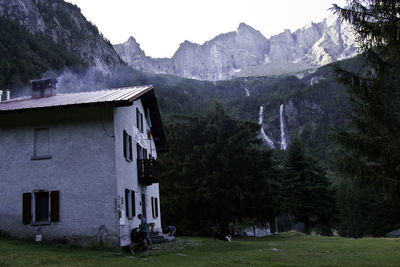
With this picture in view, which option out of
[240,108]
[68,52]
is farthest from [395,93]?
[240,108]

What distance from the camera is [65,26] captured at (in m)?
142

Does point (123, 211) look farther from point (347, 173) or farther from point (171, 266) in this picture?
point (347, 173)

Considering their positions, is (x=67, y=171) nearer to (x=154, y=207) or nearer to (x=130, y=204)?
(x=130, y=204)

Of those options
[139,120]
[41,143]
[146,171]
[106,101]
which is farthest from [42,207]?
[139,120]

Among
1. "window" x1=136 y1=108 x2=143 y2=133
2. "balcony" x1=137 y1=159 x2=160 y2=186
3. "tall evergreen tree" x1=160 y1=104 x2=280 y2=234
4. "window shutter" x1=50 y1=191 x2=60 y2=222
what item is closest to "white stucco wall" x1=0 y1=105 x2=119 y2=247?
"window shutter" x1=50 y1=191 x2=60 y2=222

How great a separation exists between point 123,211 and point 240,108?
167219 millimetres

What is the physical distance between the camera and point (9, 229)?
1789 cm

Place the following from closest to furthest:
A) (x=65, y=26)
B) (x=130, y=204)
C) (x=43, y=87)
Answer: (x=130, y=204)
(x=43, y=87)
(x=65, y=26)

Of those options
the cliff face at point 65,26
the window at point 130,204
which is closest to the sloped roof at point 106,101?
the window at point 130,204

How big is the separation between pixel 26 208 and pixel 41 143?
3045mm

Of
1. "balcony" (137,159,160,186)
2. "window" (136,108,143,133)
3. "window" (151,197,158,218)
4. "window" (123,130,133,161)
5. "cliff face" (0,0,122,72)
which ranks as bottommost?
"window" (151,197,158,218)

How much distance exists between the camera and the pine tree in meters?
12.6

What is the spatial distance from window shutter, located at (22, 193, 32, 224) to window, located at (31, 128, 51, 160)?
6.15ft

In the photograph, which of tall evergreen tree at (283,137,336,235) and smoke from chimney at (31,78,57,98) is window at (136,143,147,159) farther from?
tall evergreen tree at (283,137,336,235)
